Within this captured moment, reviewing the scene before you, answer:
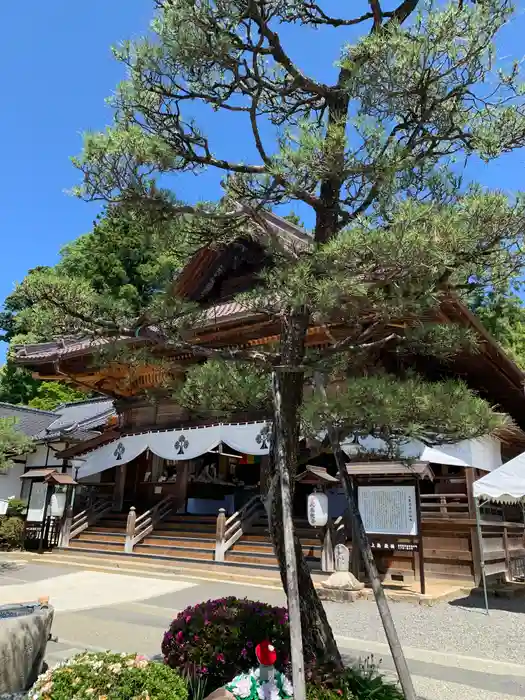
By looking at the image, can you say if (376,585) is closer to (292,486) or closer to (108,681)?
(292,486)

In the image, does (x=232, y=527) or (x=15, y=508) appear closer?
(x=232, y=527)

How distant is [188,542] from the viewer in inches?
444

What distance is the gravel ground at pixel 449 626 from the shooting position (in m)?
5.44

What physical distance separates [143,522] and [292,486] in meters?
9.73

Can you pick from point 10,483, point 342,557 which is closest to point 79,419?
point 10,483

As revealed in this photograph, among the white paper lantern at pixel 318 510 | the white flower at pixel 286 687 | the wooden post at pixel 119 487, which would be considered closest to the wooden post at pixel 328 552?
the white paper lantern at pixel 318 510

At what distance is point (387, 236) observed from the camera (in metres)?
2.80

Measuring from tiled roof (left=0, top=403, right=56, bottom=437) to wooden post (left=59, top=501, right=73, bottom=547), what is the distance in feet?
27.9

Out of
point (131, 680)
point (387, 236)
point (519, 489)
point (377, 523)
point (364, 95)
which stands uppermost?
point (364, 95)

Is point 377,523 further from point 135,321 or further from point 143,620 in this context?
point 135,321

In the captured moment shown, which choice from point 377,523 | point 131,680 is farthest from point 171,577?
point 131,680

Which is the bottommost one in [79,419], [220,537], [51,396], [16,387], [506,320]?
[220,537]

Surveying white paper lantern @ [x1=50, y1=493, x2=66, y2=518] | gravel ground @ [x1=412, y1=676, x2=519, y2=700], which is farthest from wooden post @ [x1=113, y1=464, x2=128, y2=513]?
gravel ground @ [x1=412, y1=676, x2=519, y2=700]

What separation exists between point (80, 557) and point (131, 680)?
10.3 metres
